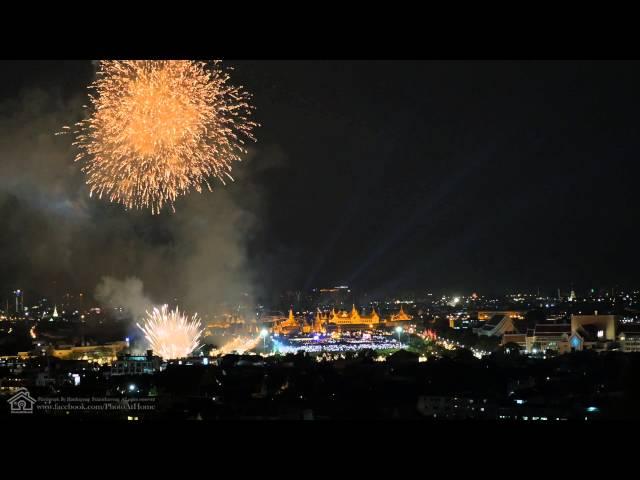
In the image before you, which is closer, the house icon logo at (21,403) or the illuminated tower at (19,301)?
the house icon logo at (21,403)

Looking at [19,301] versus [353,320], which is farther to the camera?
[19,301]

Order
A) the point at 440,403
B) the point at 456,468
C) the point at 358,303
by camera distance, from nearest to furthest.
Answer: the point at 456,468 < the point at 440,403 < the point at 358,303

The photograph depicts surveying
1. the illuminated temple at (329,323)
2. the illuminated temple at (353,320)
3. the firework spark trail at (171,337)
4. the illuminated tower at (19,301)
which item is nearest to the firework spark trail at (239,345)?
the firework spark trail at (171,337)

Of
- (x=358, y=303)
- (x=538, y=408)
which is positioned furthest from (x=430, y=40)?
(x=358, y=303)

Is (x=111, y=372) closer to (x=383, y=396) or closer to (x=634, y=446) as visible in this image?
(x=383, y=396)

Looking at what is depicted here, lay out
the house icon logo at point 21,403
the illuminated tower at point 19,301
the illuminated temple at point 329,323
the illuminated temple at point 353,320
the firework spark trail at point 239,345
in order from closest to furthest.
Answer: the house icon logo at point 21,403 < the firework spark trail at point 239,345 < the illuminated temple at point 329,323 < the illuminated temple at point 353,320 < the illuminated tower at point 19,301

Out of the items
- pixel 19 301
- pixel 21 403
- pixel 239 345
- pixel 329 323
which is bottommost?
pixel 239 345

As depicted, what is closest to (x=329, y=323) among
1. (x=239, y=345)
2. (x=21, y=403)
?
(x=239, y=345)

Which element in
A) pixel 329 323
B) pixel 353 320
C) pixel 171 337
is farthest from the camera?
pixel 353 320

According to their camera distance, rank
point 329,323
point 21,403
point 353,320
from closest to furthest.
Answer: point 21,403 → point 329,323 → point 353,320

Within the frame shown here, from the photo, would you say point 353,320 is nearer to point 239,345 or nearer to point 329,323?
point 329,323

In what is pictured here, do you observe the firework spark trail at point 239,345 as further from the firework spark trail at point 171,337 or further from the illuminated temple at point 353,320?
the illuminated temple at point 353,320
